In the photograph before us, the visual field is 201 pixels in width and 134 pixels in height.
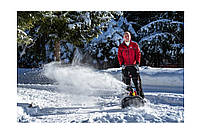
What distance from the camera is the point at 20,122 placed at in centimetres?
331

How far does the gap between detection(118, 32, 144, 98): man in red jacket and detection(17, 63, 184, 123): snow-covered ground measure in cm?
42

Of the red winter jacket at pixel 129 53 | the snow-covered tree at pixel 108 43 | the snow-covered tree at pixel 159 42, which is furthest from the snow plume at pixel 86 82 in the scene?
the snow-covered tree at pixel 159 42

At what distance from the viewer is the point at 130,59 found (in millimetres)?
3816

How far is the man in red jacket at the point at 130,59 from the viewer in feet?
12.5

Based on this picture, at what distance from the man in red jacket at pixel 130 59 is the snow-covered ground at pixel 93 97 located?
0.42 metres

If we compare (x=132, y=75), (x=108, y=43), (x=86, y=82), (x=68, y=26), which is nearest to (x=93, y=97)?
(x=86, y=82)

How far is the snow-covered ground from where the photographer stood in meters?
3.33

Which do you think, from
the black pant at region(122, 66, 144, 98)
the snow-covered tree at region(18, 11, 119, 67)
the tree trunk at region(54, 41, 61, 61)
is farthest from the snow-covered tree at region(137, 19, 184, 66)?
the tree trunk at region(54, 41, 61, 61)

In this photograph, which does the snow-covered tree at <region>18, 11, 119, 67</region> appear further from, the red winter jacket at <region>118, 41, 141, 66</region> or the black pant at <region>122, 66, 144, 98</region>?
the black pant at <region>122, 66, 144, 98</region>

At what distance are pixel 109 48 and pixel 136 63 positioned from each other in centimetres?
291

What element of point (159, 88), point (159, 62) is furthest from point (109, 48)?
point (159, 88)

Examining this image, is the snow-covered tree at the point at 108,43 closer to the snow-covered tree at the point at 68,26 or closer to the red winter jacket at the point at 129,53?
the snow-covered tree at the point at 68,26
